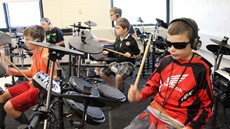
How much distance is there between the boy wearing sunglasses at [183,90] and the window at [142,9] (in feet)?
16.1

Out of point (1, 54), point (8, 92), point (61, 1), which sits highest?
point (61, 1)

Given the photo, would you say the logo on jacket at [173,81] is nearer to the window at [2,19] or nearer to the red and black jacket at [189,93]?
the red and black jacket at [189,93]

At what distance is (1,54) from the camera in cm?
234

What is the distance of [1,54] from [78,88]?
1.16 m

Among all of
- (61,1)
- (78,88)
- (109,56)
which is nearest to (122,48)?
(109,56)

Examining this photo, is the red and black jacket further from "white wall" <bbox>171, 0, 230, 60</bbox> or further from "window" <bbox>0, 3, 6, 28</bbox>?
"window" <bbox>0, 3, 6, 28</bbox>

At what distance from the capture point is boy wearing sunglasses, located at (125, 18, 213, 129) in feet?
4.53

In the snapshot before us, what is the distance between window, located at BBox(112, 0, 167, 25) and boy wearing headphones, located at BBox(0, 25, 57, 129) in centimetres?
406

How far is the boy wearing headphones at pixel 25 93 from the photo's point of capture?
2.22 meters

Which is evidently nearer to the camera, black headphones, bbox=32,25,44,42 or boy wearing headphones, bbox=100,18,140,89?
black headphones, bbox=32,25,44,42

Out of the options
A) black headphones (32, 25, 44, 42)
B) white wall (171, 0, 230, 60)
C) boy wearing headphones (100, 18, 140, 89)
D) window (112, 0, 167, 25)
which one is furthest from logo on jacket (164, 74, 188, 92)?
window (112, 0, 167, 25)

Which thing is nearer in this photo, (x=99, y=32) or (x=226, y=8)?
(x=226, y=8)

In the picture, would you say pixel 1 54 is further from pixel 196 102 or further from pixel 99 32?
pixel 99 32

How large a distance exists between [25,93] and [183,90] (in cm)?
147
